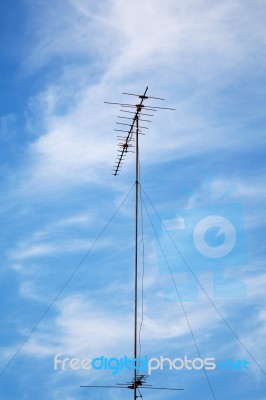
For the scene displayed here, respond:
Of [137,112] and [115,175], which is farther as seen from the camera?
[115,175]

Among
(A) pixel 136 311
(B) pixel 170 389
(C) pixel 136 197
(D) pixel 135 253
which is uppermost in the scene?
(C) pixel 136 197

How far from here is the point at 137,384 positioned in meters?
15.1

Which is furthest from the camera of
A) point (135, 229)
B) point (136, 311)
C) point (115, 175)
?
point (115, 175)

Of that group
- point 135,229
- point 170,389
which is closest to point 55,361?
point 170,389

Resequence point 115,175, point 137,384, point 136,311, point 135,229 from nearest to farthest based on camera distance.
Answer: point 137,384 → point 136,311 → point 135,229 → point 115,175

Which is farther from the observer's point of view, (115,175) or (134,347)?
(115,175)

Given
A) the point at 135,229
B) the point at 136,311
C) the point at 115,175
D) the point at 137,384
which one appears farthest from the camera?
the point at 115,175

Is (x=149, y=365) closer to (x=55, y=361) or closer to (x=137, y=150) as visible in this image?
(x=55, y=361)

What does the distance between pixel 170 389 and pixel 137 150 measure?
7.49 m

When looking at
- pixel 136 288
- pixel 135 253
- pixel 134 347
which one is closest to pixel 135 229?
pixel 135 253

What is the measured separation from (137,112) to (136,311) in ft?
20.9

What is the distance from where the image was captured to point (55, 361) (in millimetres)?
15734

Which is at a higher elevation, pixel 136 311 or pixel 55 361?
pixel 136 311

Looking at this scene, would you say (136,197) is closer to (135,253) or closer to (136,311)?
(135,253)
